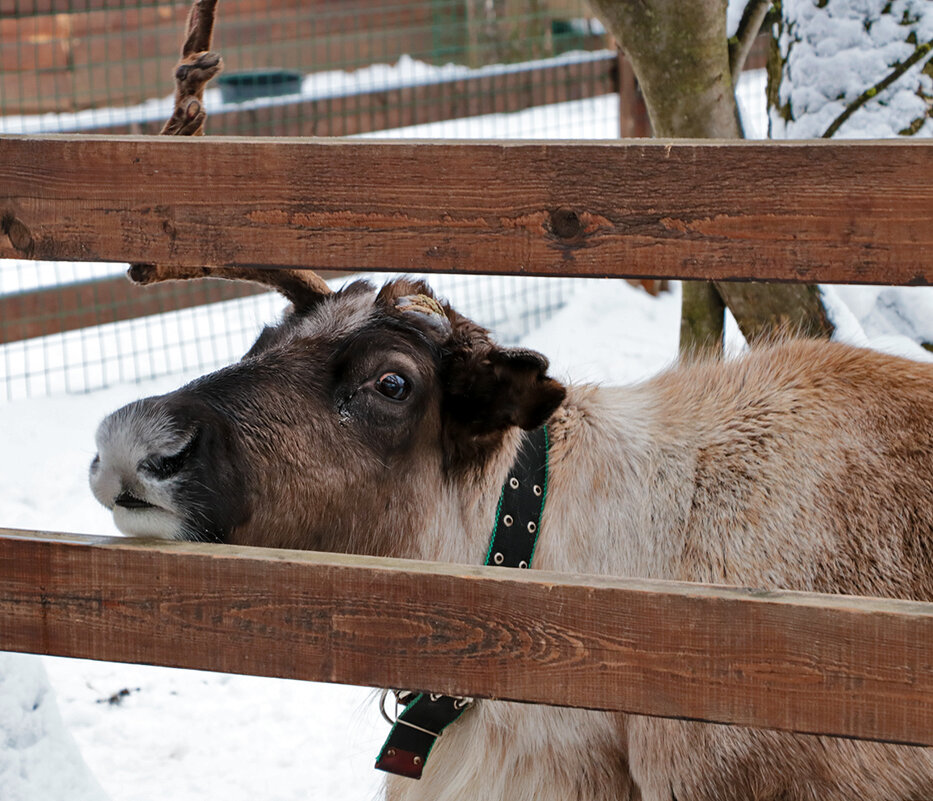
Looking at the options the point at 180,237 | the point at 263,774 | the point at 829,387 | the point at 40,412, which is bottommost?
the point at 263,774

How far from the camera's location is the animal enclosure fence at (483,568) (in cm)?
164

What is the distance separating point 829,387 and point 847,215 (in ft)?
3.54

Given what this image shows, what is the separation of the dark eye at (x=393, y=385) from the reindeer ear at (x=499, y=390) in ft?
0.41

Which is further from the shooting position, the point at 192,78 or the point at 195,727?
the point at 195,727

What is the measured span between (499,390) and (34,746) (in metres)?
1.73

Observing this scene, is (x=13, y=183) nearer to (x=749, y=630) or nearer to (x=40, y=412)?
(x=749, y=630)

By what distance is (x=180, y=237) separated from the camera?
189 cm

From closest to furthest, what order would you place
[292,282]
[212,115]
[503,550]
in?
[503,550] < [292,282] < [212,115]

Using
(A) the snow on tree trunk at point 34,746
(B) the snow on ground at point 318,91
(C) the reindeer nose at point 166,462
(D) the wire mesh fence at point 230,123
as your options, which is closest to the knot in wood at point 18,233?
(C) the reindeer nose at point 166,462

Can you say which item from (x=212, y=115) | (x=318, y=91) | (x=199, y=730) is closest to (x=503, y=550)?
(x=199, y=730)

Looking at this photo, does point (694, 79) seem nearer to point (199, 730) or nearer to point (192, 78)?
point (192, 78)

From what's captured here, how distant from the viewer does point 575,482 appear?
254cm

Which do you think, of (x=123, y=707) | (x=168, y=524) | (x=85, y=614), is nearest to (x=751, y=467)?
(x=168, y=524)

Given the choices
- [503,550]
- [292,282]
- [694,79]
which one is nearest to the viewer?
[503,550]
